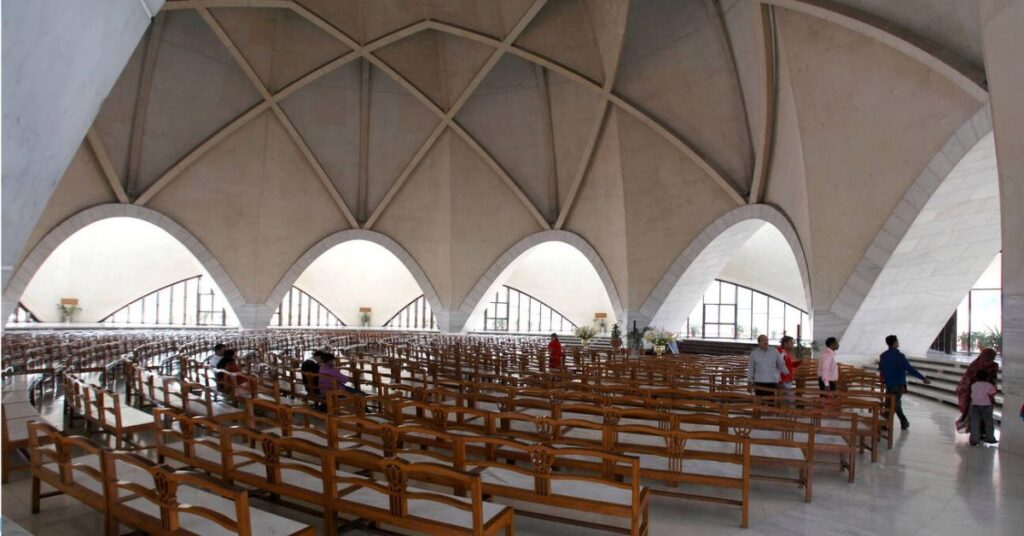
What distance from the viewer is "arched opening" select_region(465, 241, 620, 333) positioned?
1430 inches

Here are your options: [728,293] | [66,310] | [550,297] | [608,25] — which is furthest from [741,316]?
[66,310]

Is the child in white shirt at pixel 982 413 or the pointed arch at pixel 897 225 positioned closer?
the child in white shirt at pixel 982 413

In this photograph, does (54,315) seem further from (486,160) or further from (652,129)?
(652,129)

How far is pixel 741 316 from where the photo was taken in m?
33.7

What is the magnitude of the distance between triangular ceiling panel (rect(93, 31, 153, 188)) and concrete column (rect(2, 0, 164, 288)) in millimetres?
22886

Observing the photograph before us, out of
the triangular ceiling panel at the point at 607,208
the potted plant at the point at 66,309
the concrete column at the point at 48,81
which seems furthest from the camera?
the potted plant at the point at 66,309

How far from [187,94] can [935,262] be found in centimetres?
2609

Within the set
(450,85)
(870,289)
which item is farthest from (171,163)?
(870,289)

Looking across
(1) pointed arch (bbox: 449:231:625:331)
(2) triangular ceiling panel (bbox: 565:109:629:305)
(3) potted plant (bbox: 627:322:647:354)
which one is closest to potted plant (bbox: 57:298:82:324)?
(1) pointed arch (bbox: 449:231:625:331)

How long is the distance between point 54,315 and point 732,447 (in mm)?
37651

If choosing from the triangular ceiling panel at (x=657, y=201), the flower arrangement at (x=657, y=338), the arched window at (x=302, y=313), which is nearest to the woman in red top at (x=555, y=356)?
the flower arrangement at (x=657, y=338)

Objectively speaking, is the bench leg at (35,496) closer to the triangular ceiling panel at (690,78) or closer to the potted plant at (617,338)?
the potted plant at (617,338)

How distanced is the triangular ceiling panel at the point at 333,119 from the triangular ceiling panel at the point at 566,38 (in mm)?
8775

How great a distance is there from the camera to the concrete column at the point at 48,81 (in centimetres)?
260
